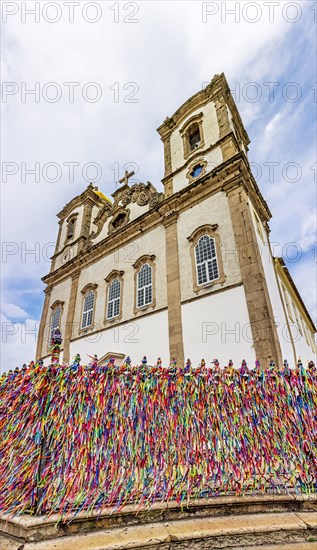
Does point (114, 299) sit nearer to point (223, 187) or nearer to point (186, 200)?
point (186, 200)

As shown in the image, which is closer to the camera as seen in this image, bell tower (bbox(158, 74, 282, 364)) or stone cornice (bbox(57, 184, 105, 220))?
bell tower (bbox(158, 74, 282, 364))

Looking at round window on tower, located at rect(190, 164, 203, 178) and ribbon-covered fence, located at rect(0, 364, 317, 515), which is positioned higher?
round window on tower, located at rect(190, 164, 203, 178)

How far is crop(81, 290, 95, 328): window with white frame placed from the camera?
1563cm

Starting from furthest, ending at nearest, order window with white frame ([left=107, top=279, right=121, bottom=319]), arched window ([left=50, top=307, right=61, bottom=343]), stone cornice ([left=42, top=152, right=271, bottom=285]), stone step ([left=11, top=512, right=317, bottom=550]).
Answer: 1. arched window ([left=50, top=307, right=61, bottom=343])
2. window with white frame ([left=107, top=279, right=121, bottom=319])
3. stone cornice ([left=42, top=152, right=271, bottom=285])
4. stone step ([left=11, top=512, right=317, bottom=550])

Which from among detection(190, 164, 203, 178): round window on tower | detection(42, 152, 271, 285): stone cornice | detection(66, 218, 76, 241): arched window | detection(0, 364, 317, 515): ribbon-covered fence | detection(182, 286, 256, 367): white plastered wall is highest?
detection(66, 218, 76, 241): arched window

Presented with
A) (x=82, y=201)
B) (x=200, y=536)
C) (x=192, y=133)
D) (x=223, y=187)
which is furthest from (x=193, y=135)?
(x=200, y=536)

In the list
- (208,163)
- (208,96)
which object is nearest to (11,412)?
(208,163)

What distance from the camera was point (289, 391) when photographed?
15.1 feet

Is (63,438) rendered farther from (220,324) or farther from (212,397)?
(220,324)

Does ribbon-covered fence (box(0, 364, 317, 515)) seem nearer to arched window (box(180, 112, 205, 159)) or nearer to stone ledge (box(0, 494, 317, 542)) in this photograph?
stone ledge (box(0, 494, 317, 542))

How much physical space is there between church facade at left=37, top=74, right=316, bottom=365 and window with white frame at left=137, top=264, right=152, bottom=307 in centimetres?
6

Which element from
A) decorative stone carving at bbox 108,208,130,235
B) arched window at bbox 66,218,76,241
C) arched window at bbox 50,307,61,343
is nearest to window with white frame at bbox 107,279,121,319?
decorative stone carving at bbox 108,208,130,235

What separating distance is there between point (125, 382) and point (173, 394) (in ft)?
2.74

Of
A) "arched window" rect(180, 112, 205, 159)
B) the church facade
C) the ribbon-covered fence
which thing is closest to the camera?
the ribbon-covered fence
